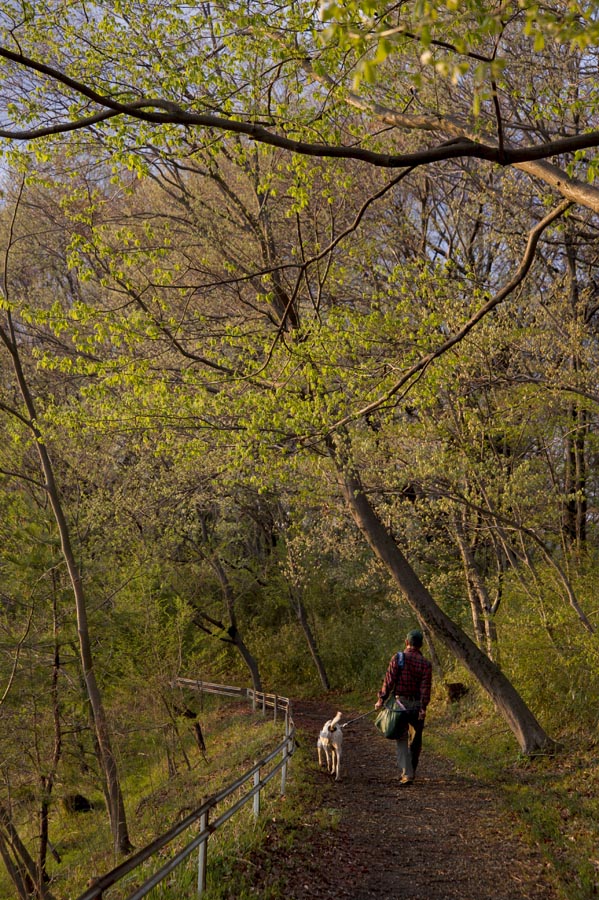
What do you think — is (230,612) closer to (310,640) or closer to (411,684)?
(310,640)

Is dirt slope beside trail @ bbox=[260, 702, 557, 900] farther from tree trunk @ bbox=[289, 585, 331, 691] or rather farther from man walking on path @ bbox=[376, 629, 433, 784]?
tree trunk @ bbox=[289, 585, 331, 691]

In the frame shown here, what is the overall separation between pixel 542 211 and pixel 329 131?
660 cm

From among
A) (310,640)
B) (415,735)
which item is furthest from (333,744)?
(310,640)

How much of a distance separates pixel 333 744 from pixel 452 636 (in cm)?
297

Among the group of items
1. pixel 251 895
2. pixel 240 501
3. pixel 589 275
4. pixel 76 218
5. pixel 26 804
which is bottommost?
pixel 26 804

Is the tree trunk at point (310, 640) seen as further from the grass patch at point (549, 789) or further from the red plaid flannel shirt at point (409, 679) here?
the red plaid flannel shirt at point (409, 679)

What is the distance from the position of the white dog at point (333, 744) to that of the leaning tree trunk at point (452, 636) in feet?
8.87

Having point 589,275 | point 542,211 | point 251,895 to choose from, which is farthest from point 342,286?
point 251,895

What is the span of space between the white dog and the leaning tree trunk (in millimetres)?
2705

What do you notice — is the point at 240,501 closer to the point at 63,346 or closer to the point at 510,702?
the point at 63,346

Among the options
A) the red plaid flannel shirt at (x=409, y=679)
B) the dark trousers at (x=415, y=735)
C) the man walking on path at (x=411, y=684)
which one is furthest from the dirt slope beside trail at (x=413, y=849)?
the red plaid flannel shirt at (x=409, y=679)

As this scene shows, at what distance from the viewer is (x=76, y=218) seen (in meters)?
8.57

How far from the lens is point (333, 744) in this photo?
9.62 m

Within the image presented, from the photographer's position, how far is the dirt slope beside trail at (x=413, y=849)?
5.83 m
